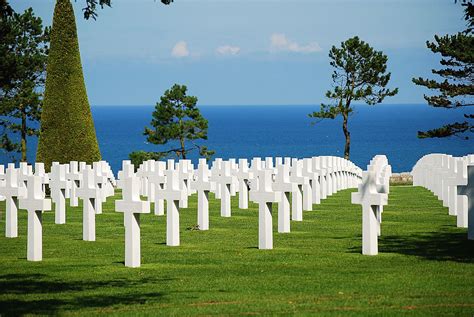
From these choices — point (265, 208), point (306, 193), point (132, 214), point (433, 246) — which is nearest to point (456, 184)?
point (433, 246)

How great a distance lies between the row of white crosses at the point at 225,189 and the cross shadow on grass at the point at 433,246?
1.63m

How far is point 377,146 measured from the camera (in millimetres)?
163000

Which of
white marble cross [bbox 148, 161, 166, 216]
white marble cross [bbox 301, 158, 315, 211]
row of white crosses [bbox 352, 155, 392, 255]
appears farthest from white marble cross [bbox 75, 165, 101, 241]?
white marble cross [bbox 301, 158, 315, 211]

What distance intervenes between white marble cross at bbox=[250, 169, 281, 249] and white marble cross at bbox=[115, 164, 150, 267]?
2186 millimetres

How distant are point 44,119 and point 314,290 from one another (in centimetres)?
2265

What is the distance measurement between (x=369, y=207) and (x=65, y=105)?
20.1 m

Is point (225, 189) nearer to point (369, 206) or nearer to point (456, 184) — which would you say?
point (456, 184)

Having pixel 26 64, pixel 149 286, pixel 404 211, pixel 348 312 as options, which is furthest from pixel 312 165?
pixel 26 64

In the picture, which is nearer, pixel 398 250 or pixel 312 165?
pixel 398 250

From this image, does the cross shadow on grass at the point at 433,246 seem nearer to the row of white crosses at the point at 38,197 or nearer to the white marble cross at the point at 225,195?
the row of white crosses at the point at 38,197

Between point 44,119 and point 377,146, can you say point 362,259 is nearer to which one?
point 44,119

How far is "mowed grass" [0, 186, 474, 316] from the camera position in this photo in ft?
35.5

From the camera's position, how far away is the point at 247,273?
515 inches

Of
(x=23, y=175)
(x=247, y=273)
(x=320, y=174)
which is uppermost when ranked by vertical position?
(x=320, y=174)
